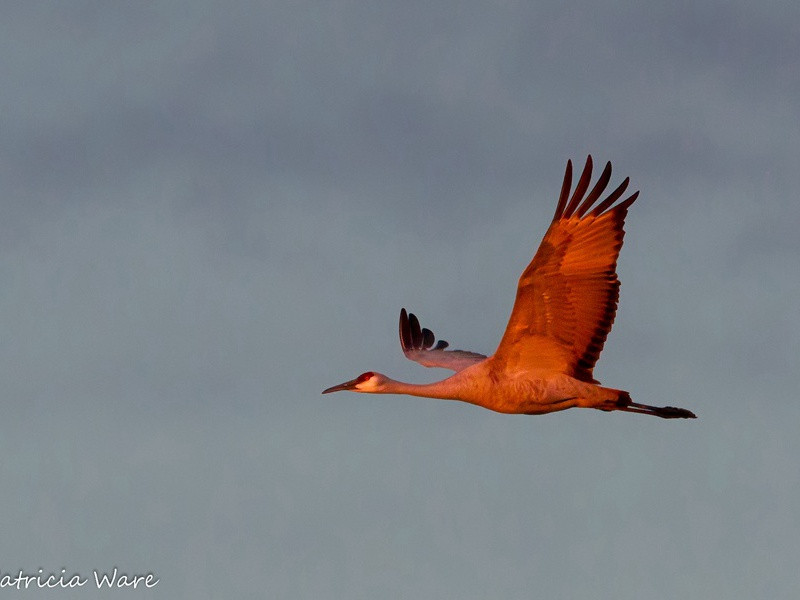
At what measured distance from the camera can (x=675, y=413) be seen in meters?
21.4

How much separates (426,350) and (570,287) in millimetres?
5430

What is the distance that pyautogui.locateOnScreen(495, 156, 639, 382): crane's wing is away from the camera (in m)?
19.6

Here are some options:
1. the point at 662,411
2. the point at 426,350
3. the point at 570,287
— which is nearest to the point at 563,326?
the point at 570,287

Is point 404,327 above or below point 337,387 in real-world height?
above

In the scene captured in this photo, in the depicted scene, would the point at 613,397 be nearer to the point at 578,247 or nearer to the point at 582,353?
the point at 582,353

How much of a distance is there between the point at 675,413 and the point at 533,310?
9.05 ft

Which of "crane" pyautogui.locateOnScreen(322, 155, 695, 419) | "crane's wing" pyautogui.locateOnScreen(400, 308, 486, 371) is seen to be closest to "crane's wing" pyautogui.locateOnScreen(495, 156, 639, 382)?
"crane" pyautogui.locateOnScreen(322, 155, 695, 419)

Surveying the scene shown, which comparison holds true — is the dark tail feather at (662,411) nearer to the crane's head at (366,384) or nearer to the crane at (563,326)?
the crane at (563,326)

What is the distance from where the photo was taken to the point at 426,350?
25.0 metres

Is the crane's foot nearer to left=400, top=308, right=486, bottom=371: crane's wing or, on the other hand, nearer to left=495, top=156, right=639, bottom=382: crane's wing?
left=495, top=156, right=639, bottom=382: crane's wing

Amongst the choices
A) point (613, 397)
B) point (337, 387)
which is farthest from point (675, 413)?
point (337, 387)

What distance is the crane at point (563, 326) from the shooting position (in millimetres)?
19688

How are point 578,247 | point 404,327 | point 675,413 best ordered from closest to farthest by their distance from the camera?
point 578,247 < point 675,413 < point 404,327

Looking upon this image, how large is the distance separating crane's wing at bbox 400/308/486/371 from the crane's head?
6.95ft
